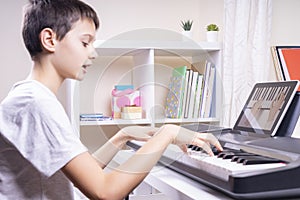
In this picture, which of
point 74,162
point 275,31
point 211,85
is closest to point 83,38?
point 74,162

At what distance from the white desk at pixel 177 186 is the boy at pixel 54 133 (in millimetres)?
88

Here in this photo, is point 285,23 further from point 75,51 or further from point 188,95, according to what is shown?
point 75,51

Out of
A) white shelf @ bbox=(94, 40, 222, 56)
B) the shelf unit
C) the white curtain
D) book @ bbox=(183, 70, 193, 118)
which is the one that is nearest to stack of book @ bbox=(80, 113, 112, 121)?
the shelf unit

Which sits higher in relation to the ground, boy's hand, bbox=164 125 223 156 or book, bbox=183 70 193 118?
book, bbox=183 70 193 118

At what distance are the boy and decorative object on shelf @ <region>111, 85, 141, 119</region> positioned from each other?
67 cm

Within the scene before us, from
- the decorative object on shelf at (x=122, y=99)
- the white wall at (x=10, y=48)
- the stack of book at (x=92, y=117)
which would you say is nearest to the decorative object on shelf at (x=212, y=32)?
the decorative object on shelf at (x=122, y=99)

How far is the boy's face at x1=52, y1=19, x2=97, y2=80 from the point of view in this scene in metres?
0.95

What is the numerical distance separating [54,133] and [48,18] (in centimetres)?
27

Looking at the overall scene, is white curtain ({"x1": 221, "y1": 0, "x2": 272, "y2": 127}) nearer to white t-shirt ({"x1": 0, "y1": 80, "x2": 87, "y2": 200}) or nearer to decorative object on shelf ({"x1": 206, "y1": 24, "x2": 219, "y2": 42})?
decorative object on shelf ({"x1": 206, "y1": 24, "x2": 219, "y2": 42})

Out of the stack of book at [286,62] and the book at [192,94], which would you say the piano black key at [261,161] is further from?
the stack of book at [286,62]

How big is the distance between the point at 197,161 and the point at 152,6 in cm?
132

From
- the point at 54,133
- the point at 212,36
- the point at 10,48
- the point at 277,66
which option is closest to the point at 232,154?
the point at 54,133

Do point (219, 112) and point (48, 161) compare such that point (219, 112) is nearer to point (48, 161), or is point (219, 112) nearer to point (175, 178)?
point (175, 178)

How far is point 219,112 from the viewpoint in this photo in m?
1.88
